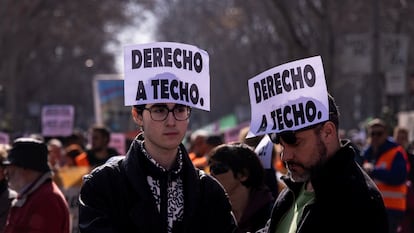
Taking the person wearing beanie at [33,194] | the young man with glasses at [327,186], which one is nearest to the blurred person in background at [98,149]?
the person wearing beanie at [33,194]

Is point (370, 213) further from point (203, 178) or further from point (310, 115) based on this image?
point (203, 178)

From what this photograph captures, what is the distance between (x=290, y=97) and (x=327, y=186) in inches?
17.5

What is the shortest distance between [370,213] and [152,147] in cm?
97

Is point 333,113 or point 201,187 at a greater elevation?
point 333,113

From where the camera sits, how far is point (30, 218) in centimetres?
532

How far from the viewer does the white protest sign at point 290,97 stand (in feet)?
11.8

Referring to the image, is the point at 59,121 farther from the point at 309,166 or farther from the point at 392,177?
the point at 309,166

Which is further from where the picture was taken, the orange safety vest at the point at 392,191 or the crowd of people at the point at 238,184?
the orange safety vest at the point at 392,191

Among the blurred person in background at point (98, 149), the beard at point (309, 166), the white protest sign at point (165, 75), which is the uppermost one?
the white protest sign at point (165, 75)

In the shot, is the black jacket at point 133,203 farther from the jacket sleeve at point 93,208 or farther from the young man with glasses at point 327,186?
the young man with glasses at point 327,186

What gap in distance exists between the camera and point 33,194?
217 inches

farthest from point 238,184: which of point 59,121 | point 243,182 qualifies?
point 59,121

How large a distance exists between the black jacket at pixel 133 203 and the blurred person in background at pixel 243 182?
49.4 inches

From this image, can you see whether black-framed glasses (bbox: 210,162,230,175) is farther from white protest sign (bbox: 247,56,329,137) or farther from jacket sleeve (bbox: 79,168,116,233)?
jacket sleeve (bbox: 79,168,116,233)
